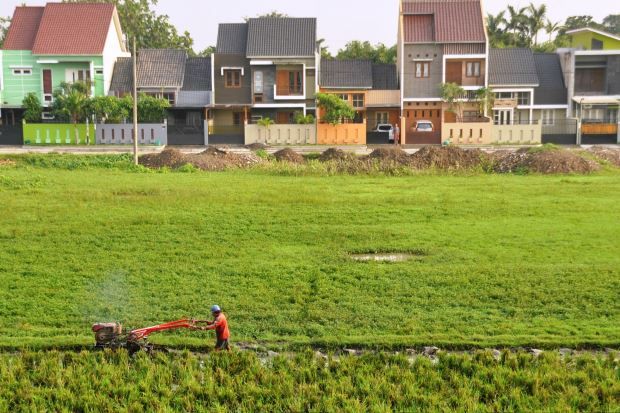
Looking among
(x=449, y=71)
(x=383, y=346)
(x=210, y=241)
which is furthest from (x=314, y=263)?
(x=449, y=71)

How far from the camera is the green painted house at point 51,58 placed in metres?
52.8

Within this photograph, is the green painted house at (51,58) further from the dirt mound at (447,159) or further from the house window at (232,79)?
the dirt mound at (447,159)

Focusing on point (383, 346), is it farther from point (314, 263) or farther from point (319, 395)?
point (314, 263)

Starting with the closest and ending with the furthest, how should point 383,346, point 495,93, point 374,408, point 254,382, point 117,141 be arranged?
point 374,408, point 254,382, point 383,346, point 117,141, point 495,93

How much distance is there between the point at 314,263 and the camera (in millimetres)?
14664

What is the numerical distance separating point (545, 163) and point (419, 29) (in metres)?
Answer: 25.9

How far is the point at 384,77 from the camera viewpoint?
5588cm

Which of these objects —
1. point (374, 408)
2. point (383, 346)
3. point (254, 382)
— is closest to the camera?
point (374, 408)

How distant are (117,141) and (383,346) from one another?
133 ft

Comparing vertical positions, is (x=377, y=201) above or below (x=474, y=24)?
below

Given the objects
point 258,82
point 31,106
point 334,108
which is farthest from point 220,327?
point 258,82

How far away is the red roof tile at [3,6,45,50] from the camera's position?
176 ft

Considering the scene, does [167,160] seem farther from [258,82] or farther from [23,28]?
[23,28]

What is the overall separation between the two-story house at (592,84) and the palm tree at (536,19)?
14.8 metres
